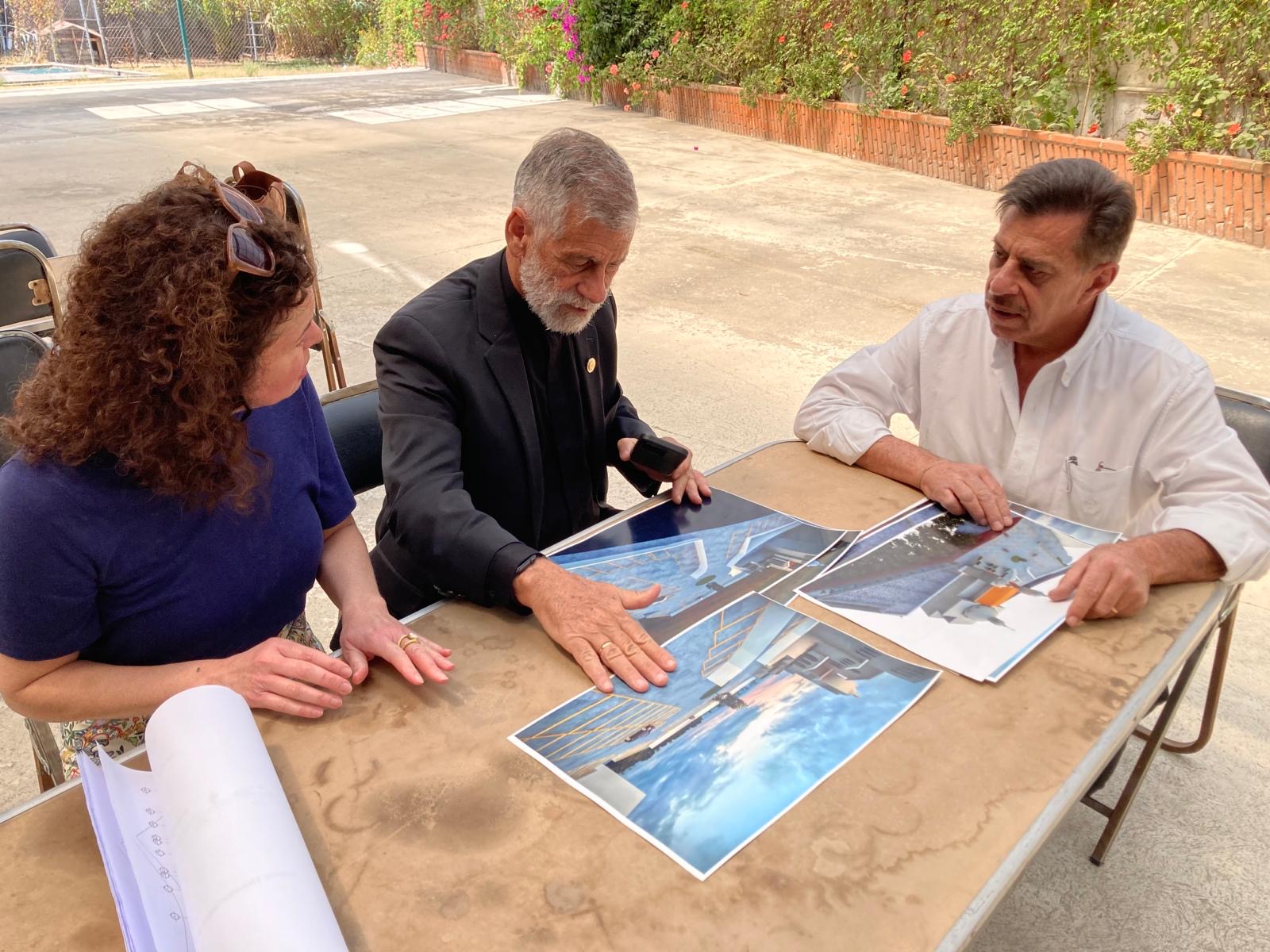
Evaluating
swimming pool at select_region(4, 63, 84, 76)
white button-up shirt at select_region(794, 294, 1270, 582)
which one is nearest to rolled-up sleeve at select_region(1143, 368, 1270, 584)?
white button-up shirt at select_region(794, 294, 1270, 582)

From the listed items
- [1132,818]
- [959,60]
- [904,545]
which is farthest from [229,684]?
[959,60]

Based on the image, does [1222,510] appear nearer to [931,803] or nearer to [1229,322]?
[931,803]

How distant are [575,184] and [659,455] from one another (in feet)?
1.80

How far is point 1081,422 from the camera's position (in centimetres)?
190

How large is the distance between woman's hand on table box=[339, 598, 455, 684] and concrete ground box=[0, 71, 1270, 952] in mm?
519

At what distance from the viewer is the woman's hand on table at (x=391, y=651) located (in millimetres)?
1263

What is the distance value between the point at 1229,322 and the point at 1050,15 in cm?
368

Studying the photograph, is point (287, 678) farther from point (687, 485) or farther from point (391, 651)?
point (687, 485)

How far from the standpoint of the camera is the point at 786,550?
161 centimetres

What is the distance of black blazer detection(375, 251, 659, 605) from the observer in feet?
5.12

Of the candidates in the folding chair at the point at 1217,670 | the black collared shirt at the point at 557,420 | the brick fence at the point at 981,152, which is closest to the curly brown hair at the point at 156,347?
the black collared shirt at the point at 557,420

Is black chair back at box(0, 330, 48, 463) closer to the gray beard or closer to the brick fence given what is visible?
the gray beard

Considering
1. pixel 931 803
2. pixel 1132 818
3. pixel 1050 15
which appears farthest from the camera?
pixel 1050 15

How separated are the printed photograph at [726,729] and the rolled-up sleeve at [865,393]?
0.71 meters
